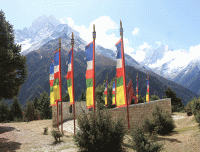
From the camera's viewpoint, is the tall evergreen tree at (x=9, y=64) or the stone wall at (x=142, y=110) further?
the stone wall at (x=142, y=110)

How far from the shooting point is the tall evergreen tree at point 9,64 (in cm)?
1356

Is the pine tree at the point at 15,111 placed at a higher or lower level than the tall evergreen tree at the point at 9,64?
lower

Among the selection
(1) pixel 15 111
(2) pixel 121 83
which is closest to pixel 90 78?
(2) pixel 121 83

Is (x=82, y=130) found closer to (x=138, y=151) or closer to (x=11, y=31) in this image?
(x=138, y=151)

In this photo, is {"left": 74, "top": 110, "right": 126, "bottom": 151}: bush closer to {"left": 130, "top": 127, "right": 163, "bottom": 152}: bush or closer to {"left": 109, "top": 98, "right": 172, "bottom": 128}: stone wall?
{"left": 130, "top": 127, "right": 163, "bottom": 152}: bush

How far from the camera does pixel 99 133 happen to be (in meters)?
8.02

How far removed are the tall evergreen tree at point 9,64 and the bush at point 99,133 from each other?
29.6 feet

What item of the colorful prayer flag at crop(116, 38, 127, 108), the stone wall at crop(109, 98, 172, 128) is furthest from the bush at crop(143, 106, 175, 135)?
the colorful prayer flag at crop(116, 38, 127, 108)

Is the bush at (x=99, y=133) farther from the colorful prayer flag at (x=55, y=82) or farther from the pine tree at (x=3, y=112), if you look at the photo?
the pine tree at (x=3, y=112)

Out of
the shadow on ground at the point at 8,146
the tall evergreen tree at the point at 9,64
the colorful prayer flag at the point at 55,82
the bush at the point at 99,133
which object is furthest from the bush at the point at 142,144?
the tall evergreen tree at the point at 9,64

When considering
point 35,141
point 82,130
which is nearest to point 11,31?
point 35,141

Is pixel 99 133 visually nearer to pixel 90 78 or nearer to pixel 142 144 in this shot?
pixel 142 144

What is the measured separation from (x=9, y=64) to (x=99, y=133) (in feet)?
36.6

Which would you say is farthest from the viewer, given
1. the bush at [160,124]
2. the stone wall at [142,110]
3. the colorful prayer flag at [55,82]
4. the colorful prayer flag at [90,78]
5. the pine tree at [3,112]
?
the pine tree at [3,112]
